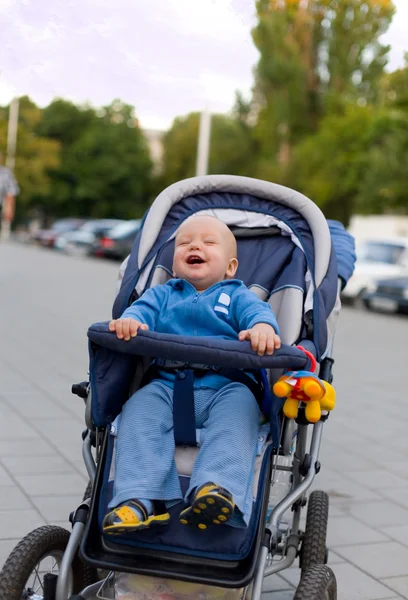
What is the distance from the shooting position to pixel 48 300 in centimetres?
1456

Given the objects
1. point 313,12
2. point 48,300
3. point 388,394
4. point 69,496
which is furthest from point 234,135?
point 69,496

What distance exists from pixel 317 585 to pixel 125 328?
A: 105 centimetres

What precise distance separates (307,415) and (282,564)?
0.62 m

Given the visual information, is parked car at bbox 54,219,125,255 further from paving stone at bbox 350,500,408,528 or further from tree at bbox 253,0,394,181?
paving stone at bbox 350,500,408,528

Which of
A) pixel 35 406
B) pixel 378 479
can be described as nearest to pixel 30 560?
pixel 378 479

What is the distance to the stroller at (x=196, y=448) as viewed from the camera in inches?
119

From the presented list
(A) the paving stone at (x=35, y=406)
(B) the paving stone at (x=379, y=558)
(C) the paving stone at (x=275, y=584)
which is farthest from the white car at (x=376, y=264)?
(C) the paving stone at (x=275, y=584)

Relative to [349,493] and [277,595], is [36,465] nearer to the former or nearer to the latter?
[349,493]

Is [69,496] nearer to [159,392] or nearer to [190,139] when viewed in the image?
[159,392]

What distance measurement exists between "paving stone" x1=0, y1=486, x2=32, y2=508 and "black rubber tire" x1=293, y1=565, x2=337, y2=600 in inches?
76.1

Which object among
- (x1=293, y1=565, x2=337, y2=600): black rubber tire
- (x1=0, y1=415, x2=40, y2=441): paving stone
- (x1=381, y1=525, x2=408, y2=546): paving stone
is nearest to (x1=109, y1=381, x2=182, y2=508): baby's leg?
(x1=293, y1=565, x2=337, y2=600): black rubber tire

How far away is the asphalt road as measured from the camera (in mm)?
4352

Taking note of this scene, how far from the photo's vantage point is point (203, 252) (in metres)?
3.74

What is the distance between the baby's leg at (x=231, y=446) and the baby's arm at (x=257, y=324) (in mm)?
230
